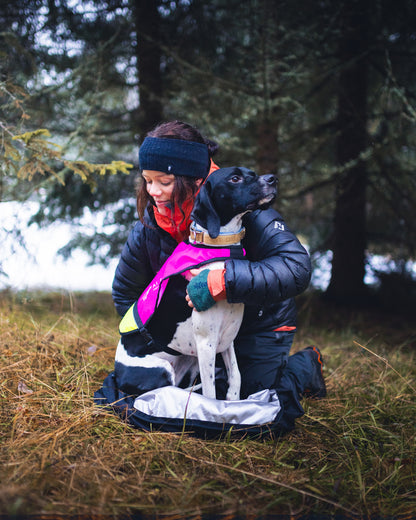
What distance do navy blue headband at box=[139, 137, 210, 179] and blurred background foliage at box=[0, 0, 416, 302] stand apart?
1.84 m

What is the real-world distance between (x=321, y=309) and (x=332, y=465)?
12.6 ft

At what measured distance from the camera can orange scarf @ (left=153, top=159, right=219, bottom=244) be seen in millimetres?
2352

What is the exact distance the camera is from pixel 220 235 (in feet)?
7.04

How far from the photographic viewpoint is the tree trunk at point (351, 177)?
197 inches

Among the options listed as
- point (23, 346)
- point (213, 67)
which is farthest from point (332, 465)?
point (213, 67)

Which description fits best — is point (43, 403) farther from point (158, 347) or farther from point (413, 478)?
point (413, 478)

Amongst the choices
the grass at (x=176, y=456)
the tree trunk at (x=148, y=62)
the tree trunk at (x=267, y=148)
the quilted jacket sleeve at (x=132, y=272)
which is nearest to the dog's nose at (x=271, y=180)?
the quilted jacket sleeve at (x=132, y=272)

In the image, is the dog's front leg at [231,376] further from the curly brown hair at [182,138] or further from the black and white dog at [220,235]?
the curly brown hair at [182,138]

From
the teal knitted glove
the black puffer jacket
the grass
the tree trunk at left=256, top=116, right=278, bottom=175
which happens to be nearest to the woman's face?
the black puffer jacket

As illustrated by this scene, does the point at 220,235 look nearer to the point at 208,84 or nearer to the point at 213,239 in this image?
the point at 213,239

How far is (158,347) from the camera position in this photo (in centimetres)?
239

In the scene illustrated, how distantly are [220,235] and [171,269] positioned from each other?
322 mm

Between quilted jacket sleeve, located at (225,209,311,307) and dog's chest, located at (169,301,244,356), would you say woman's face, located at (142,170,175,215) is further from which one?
dog's chest, located at (169,301,244,356)

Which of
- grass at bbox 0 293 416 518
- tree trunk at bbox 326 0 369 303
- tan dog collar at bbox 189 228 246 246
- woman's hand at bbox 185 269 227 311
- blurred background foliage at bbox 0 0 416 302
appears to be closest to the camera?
grass at bbox 0 293 416 518
